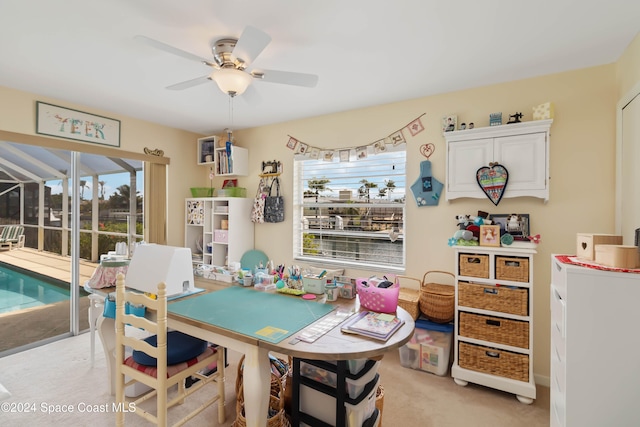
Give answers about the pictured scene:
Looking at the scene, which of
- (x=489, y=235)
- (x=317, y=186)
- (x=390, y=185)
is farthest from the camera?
(x=317, y=186)

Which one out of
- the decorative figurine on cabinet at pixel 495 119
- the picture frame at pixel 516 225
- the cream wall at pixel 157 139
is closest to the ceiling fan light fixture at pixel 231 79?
the decorative figurine on cabinet at pixel 495 119

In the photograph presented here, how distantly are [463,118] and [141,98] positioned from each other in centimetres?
306

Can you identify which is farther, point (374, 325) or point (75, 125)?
point (75, 125)

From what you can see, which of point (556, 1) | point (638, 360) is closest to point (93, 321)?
point (638, 360)

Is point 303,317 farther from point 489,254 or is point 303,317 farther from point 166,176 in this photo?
point 166,176

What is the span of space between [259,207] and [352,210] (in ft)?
3.95

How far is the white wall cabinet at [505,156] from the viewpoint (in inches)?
93.5

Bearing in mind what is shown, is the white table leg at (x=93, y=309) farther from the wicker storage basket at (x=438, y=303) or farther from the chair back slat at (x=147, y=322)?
the wicker storage basket at (x=438, y=303)

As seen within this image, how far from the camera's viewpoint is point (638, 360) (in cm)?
125

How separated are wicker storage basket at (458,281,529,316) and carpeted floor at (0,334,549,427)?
0.67m

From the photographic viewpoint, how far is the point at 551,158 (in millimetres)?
2436

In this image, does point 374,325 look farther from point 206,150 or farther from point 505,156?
point 206,150

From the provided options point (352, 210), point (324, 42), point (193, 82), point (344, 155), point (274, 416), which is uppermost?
point (324, 42)

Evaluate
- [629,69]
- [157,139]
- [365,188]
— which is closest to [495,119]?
[629,69]
